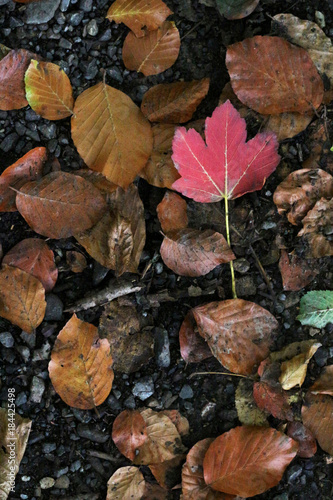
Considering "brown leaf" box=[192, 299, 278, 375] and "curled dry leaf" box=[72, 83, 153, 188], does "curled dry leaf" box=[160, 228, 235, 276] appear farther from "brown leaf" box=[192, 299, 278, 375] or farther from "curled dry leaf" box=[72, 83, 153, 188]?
"curled dry leaf" box=[72, 83, 153, 188]

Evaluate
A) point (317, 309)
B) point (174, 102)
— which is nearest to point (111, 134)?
point (174, 102)

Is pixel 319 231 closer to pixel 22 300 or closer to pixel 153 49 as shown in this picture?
pixel 153 49

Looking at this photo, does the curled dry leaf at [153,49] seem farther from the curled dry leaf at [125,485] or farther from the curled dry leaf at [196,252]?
the curled dry leaf at [125,485]

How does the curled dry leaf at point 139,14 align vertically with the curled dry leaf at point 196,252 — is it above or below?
above

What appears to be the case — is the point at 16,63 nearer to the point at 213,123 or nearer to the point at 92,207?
the point at 92,207

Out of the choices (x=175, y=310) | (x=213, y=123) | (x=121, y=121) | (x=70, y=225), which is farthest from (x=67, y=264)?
(x=213, y=123)

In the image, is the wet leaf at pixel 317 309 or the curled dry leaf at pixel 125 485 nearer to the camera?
the curled dry leaf at pixel 125 485

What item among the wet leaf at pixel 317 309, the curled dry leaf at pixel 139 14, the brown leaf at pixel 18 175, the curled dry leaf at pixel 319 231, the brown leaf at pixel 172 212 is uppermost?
the curled dry leaf at pixel 139 14

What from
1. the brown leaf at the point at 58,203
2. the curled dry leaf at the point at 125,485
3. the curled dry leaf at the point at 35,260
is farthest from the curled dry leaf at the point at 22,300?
the curled dry leaf at the point at 125,485
